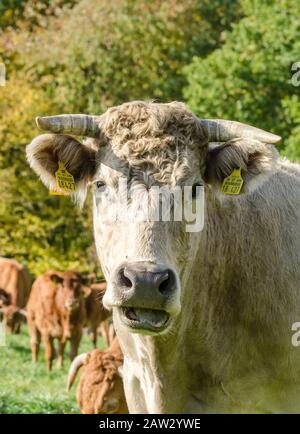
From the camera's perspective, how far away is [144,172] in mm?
6160

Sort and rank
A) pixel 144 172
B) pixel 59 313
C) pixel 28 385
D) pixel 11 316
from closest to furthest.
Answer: pixel 144 172, pixel 28 385, pixel 59 313, pixel 11 316

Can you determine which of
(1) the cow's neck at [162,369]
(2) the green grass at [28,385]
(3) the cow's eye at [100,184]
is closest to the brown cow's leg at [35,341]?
(2) the green grass at [28,385]

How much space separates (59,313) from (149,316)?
1287 centimetres

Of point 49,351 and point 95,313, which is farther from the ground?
point 49,351

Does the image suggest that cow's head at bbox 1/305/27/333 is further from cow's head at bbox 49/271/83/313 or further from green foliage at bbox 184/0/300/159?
green foliage at bbox 184/0/300/159

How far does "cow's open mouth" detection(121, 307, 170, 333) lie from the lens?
5.76m

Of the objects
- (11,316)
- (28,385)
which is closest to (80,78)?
(11,316)

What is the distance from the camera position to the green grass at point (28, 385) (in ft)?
37.3

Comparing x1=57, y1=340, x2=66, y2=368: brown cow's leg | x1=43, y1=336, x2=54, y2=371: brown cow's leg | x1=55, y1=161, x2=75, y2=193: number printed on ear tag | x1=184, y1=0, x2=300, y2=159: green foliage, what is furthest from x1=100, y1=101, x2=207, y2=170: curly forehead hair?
x1=184, y1=0, x2=300, y2=159: green foliage

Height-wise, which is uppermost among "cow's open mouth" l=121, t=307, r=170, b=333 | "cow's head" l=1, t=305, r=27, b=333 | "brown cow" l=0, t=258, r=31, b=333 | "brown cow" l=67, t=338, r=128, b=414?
"cow's open mouth" l=121, t=307, r=170, b=333

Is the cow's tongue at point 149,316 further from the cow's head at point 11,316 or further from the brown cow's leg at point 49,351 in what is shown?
the cow's head at point 11,316

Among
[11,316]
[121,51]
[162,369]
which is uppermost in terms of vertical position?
[162,369]

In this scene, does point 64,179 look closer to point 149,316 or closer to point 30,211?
point 149,316

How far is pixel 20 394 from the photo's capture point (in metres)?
12.7
